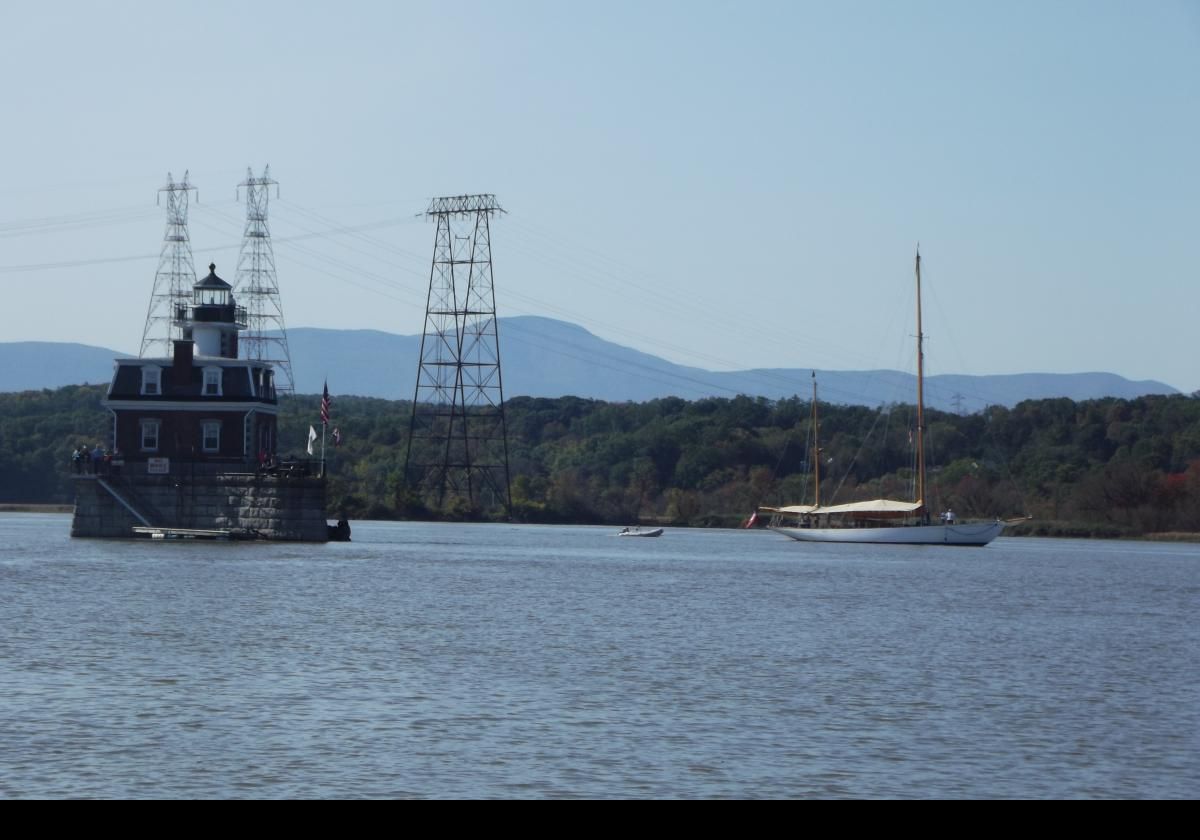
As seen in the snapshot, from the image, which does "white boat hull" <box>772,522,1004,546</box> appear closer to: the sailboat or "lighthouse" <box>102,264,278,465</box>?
the sailboat

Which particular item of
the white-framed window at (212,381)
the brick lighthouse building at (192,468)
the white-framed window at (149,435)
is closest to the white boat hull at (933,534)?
the brick lighthouse building at (192,468)

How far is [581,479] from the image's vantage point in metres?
168

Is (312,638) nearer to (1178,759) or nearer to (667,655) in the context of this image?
(667,655)

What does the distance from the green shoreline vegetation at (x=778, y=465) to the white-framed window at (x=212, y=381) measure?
167ft

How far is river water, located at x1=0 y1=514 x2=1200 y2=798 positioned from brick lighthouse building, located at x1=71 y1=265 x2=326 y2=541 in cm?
2034

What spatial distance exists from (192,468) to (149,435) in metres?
3.02

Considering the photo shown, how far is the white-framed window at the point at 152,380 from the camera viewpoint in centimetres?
8100

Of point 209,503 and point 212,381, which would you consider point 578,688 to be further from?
point 212,381

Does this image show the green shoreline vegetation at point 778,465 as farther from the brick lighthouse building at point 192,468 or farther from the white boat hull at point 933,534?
the brick lighthouse building at point 192,468

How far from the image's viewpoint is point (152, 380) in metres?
81.0

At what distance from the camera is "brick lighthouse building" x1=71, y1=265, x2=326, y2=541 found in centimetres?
7962

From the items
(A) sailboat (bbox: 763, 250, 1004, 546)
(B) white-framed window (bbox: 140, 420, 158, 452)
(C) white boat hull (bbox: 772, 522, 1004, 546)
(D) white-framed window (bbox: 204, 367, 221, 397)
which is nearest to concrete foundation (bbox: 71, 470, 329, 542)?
(B) white-framed window (bbox: 140, 420, 158, 452)

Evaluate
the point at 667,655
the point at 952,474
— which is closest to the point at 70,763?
the point at 667,655

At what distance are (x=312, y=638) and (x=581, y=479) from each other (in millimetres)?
133049
